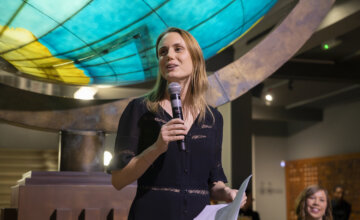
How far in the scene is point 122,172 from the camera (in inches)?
39.8

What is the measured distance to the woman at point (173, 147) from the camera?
100cm

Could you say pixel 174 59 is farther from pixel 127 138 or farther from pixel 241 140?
pixel 241 140

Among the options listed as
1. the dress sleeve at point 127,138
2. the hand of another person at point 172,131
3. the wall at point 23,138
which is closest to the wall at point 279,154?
the wall at point 23,138

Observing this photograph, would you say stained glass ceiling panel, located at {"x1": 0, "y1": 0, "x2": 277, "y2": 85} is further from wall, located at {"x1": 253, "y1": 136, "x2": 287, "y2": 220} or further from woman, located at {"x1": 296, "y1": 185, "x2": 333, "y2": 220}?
wall, located at {"x1": 253, "y1": 136, "x2": 287, "y2": 220}

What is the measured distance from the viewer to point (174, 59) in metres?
1.08

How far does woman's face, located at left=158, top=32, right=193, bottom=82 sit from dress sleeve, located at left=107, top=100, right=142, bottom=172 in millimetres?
100

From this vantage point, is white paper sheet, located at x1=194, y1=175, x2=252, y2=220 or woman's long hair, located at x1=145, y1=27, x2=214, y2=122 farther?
woman's long hair, located at x1=145, y1=27, x2=214, y2=122

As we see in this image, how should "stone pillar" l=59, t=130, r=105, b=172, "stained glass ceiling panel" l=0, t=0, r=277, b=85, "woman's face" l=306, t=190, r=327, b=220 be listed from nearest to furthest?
1. "stained glass ceiling panel" l=0, t=0, r=277, b=85
2. "stone pillar" l=59, t=130, r=105, b=172
3. "woman's face" l=306, t=190, r=327, b=220

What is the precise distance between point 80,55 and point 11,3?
27 centimetres

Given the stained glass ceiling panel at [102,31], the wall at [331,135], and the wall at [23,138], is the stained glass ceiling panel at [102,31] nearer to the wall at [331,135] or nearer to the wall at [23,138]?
the wall at [23,138]

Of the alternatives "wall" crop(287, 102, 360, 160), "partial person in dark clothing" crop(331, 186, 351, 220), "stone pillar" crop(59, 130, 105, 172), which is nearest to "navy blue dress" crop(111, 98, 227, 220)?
"stone pillar" crop(59, 130, 105, 172)

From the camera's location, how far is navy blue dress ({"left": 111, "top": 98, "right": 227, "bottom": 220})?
1.01 meters

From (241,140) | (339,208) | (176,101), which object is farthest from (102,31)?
(339,208)

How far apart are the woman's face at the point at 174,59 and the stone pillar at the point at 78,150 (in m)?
0.63
